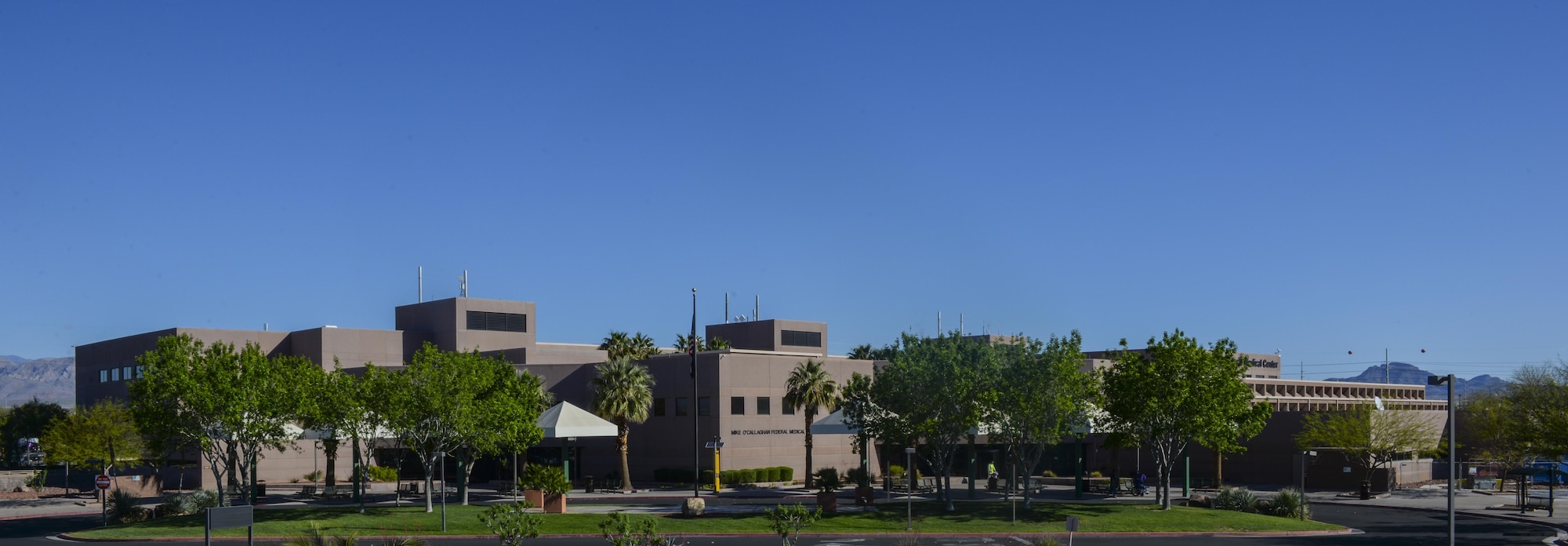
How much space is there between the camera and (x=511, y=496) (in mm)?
55062

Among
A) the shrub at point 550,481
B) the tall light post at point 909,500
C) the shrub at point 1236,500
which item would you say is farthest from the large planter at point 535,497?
the shrub at point 1236,500

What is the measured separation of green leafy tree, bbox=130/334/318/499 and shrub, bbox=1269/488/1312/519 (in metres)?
36.9

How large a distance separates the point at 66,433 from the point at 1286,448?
216ft

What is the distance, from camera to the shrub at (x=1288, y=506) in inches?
1842

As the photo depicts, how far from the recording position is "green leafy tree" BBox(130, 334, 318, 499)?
44.3 m

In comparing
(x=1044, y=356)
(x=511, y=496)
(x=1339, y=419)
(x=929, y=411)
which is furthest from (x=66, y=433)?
(x=1339, y=419)

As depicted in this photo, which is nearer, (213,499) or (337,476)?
(213,499)

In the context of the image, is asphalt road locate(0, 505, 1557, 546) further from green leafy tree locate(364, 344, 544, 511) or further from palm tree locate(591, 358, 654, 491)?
palm tree locate(591, 358, 654, 491)

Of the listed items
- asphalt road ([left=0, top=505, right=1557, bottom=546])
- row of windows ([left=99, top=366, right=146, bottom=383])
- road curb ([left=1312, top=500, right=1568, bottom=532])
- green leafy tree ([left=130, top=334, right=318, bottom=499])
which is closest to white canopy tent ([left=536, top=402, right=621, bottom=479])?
green leafy tree ([left=130, top=334, right=318, bottom=499])

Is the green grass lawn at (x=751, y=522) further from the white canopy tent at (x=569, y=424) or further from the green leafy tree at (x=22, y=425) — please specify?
the green leafy tree at (x=22, y=425)

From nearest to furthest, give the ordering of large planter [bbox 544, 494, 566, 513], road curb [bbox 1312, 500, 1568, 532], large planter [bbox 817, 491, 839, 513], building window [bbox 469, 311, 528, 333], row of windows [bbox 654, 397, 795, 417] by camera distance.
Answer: road curb [bbox 1312, 500, 1568, 532] → large planter [bbox 817, 491, 839, 513] → large planter [bbox 544, 494, 566, 513] → row of windows [bbox 654, 397, 795, 417] → building window [bbox 469, 311, 528, 333]

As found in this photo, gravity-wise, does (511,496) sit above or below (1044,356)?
below

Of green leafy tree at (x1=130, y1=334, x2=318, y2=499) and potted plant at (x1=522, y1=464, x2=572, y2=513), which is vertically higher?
green leafy tree at (x1=130, y1=334, x2=318, y2=499)

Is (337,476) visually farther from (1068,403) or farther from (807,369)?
(1068,403)
